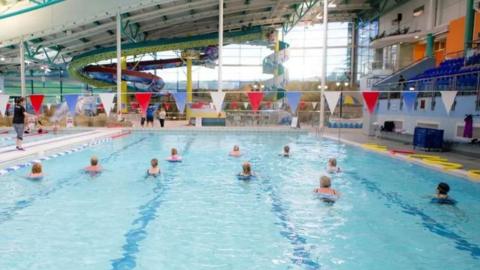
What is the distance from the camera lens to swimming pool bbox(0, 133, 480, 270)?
3363 millimetres

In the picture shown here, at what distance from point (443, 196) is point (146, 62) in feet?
82.6

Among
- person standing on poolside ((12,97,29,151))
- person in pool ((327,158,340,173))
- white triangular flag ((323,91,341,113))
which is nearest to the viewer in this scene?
person in pool ((327,158,340,173))

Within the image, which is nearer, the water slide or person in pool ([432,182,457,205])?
person in pool ([432,182,457,205])

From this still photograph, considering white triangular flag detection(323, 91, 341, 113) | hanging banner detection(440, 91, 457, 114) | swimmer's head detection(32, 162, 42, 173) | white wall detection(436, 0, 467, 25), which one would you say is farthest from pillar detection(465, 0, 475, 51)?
swimmer's head detection(32, 162, 42, 173)

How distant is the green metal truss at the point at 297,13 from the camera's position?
2051 centimetres

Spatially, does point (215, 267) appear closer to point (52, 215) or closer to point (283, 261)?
point (283, 261)

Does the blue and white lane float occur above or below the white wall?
below

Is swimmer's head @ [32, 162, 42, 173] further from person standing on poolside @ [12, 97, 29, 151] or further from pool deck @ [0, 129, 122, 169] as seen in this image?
person standing on poolside @ [12, 97, 29, 151]

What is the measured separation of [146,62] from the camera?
27625 mm

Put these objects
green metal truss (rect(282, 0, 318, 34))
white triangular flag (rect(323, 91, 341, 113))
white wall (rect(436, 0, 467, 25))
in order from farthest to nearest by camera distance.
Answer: green metal truss (rect(282, 0, 318, 34)) → white wall (rect(436, 0, 467, 25)) → white triangular flag (rect(323, 91, 341, 113))

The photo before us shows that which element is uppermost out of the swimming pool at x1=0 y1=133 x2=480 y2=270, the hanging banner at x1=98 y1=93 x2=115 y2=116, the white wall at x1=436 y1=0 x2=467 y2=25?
the white wall at x1=436 y1=0 x2=467 y2=25

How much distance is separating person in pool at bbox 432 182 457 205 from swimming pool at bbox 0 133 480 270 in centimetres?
16

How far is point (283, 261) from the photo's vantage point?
3.31 meters

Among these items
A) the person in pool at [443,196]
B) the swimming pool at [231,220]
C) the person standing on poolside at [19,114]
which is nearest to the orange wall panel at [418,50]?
the swimming pool at [231,220]
